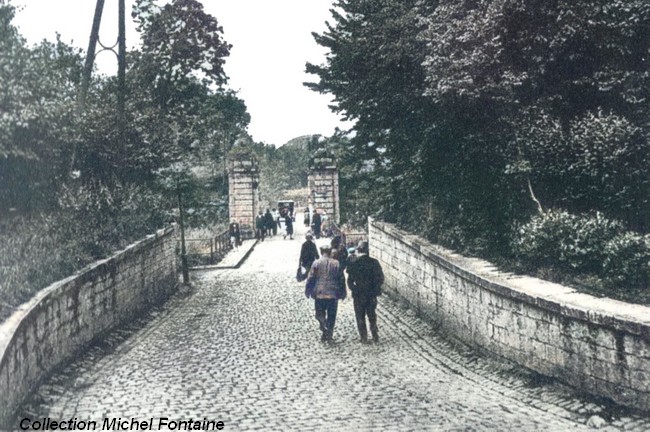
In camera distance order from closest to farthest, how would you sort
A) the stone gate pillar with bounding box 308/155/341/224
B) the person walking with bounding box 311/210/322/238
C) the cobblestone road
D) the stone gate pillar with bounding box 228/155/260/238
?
1. the cobblestone road
2. the person walking with bounding box 311/210/322/238
3. the stone gate pillar with bounding box 228/155/260/238
4. the stone gate pillar with bounding box 308/155/341/224

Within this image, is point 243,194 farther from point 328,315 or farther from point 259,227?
point 328,315

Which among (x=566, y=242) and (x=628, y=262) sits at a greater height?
(x=566, y=242)

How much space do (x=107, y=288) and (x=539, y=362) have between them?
6.78 meters

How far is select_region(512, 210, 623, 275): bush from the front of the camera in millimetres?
8578

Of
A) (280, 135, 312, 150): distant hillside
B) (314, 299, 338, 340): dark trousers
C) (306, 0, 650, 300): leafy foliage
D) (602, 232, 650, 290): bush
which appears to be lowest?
(314, 299, 338, 340): dark trousers

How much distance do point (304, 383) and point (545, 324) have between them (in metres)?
2.79

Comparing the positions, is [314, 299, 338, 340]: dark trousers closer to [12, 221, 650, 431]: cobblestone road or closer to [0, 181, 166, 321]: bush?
[12, 221, 650, 431]: cobblestone road

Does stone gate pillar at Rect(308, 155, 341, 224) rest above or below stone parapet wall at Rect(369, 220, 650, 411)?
above

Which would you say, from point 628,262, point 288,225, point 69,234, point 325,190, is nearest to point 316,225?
point 288,225

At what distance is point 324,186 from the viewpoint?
3719cm

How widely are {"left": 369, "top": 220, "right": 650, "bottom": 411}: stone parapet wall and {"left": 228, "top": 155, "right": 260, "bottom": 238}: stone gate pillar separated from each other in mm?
24437

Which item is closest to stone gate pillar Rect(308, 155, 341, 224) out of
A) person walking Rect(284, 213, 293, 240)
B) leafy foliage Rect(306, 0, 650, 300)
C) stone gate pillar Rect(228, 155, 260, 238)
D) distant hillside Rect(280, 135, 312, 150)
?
person walking Rect(284, 213, 293, 240)

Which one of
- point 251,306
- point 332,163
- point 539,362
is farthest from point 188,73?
point 539,362

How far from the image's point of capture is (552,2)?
1077cm
